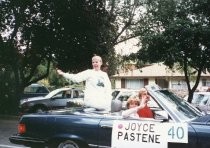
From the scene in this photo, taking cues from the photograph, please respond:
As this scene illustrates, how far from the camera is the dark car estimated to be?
21.9ft

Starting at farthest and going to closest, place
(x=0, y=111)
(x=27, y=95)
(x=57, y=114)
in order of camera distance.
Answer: (x=27, y=95) → (x=0, y=111) → (x=57, y=114)

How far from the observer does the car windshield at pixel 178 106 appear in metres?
6.88

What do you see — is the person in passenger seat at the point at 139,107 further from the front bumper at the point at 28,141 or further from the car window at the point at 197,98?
the car window at the point at 197,98

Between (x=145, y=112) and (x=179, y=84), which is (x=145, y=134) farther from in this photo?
(x=179, y=84)

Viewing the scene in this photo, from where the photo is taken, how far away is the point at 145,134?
22.9 feet

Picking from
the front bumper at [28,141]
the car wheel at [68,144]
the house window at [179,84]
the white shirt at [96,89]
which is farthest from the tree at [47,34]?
the house window at [179,84]

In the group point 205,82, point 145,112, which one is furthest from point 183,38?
point 205,82

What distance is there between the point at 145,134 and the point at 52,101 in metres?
14.5

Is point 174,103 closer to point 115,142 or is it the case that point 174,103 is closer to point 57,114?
point 115,142

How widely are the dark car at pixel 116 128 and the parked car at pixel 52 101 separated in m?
12.8

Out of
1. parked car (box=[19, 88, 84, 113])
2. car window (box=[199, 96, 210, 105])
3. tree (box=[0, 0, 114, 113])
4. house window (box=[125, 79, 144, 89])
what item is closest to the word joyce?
car window (box=[199, 96, 210, 105])

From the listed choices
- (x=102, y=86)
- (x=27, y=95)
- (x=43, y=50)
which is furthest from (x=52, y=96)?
(x=102, y=86)

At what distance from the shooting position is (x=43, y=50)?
67.3ft

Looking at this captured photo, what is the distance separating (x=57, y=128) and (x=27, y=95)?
1907cm
